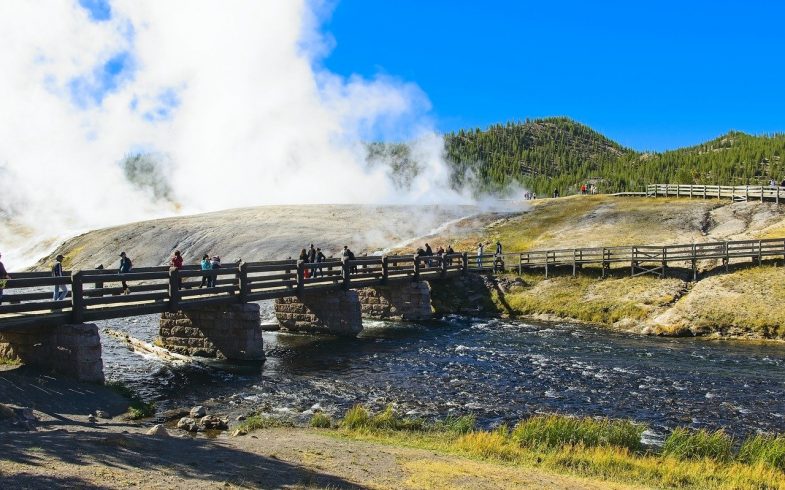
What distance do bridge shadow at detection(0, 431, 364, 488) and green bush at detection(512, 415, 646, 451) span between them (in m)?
5.71

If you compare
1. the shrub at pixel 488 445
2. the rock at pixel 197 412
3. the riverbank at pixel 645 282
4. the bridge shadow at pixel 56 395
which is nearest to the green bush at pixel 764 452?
the shrub at pixel 488 445

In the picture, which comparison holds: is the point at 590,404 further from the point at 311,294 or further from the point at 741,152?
the point at 741,152

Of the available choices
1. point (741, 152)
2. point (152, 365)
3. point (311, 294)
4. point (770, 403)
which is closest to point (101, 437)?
point (152, 365)

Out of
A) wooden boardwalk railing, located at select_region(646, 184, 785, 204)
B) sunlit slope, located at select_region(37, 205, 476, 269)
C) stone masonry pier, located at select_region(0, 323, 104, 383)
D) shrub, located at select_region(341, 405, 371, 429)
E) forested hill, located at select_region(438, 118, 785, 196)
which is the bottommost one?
shrub, located at select_region(341, 405, 371, 429)

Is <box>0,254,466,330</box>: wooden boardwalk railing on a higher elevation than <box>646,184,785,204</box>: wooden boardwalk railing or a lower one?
lower

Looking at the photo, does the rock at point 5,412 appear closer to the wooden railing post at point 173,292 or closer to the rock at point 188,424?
the rock at point 188,424

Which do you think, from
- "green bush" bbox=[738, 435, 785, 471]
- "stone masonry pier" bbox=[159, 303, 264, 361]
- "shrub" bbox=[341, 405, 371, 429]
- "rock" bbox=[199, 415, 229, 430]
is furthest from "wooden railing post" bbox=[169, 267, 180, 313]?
"green bush" bbox=[738, 435, 785, 471]

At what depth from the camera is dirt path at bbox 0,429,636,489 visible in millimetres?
9172

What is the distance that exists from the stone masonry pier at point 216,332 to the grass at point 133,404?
602 cm

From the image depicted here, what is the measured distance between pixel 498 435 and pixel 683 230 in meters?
41.7

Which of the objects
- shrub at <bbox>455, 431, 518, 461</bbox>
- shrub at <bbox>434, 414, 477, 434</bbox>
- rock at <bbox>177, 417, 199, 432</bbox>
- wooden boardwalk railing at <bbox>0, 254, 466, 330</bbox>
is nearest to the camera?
shrub at <bbox>455, 431, 518, 461</bbox>

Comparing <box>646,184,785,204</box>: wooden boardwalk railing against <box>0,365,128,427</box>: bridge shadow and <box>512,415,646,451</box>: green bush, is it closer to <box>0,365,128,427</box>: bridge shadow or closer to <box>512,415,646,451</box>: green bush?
<box>512,415,646,451</box>: green bush

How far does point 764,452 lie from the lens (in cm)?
1303

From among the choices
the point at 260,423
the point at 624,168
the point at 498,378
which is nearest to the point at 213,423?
the point at 260,423
